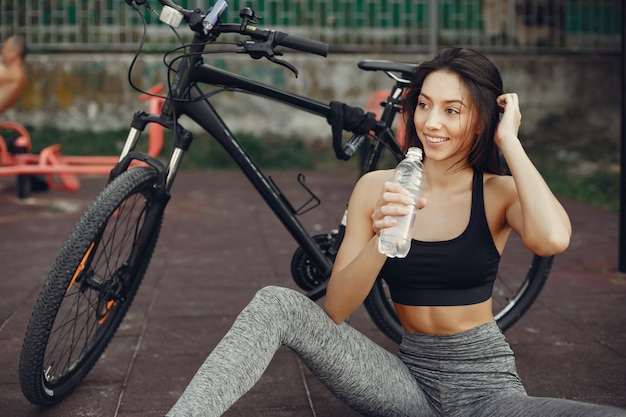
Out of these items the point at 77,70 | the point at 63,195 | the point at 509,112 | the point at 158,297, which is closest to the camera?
the point at 509,112

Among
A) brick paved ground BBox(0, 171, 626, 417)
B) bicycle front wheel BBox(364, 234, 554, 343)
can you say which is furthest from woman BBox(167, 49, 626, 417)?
bicycle front wheel BBox(364, 234, 554, 343)

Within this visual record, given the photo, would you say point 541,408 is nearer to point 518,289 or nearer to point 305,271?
point 305,271

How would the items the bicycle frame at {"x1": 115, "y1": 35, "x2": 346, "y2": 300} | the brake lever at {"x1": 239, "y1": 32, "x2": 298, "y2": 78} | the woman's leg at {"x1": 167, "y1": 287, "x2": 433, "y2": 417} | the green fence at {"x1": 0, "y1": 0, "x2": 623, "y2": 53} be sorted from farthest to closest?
the green fence at {"x1": 0, "y1": 0, "x2": 623, "y2": 53}
the bicycle frame at {"x1": 115, "y1": 35, "x2": 346, "y2": 300}
the brake lever at {"x1": 239, "y1": 32, "x2": 298, "y2": 78}
the woman's leg at {"x1": 167, "y1": 287, "x2": 433, "y2": 417}

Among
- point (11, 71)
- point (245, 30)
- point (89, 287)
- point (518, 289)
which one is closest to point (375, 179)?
point (245, 30)

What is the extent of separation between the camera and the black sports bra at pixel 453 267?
246cm

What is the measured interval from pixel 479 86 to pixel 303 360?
93 centimetres

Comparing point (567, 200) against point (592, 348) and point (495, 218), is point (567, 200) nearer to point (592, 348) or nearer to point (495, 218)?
point (592, 348)

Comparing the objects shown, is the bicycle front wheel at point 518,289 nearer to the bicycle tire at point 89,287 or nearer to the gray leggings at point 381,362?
the gray leggings at point 381,362

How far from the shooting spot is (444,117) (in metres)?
2.43

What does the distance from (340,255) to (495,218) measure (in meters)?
0.47

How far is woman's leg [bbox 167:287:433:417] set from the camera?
2162 millimetres

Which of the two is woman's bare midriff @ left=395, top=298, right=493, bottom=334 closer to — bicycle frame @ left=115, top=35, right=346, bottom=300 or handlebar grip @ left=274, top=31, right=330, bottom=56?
bicycle frame @ left=115, top=35, right=346, bottom=300

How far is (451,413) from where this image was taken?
252 cm

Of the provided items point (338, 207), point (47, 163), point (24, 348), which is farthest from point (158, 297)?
point (47, 163)
